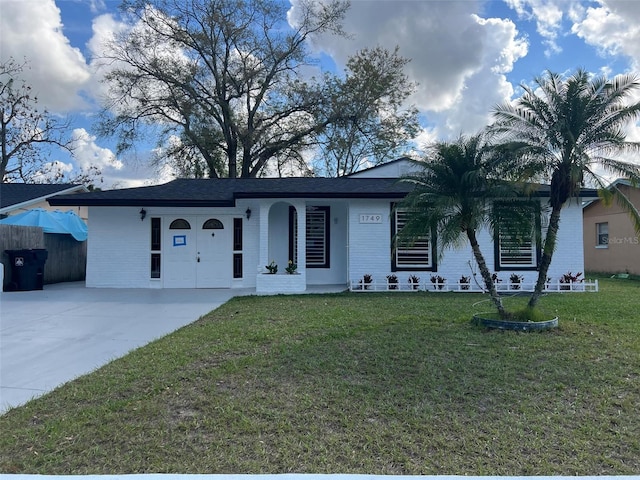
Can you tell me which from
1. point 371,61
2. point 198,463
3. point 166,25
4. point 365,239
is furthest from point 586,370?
point 166,25

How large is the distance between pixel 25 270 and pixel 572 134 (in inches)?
561

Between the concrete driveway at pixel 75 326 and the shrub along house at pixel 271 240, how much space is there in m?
0.99

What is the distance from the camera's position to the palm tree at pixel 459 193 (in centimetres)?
733

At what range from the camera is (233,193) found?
42.1 ft

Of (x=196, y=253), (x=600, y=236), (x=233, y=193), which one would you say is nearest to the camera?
(x=233, y=193)

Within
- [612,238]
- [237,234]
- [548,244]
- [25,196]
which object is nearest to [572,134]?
[548,244]

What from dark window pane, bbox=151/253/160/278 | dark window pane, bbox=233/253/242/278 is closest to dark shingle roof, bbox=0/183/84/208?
dark window pane, bbox=151/253/160/278

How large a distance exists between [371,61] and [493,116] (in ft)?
71.4

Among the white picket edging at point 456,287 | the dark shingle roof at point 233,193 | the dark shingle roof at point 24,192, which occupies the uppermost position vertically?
the dark shingle roof at point 24,192

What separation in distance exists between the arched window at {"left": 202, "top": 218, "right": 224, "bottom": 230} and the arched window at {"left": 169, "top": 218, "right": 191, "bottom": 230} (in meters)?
0.51

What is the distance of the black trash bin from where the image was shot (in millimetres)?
12641

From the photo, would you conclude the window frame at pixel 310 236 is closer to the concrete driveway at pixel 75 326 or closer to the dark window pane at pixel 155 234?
the concrete driveway at pixel 75 326

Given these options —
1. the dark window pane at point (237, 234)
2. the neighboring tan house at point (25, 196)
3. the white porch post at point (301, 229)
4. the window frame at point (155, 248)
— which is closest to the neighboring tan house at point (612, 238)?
the white porch post at point (301, 229)

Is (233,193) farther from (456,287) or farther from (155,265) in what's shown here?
(456,287)
